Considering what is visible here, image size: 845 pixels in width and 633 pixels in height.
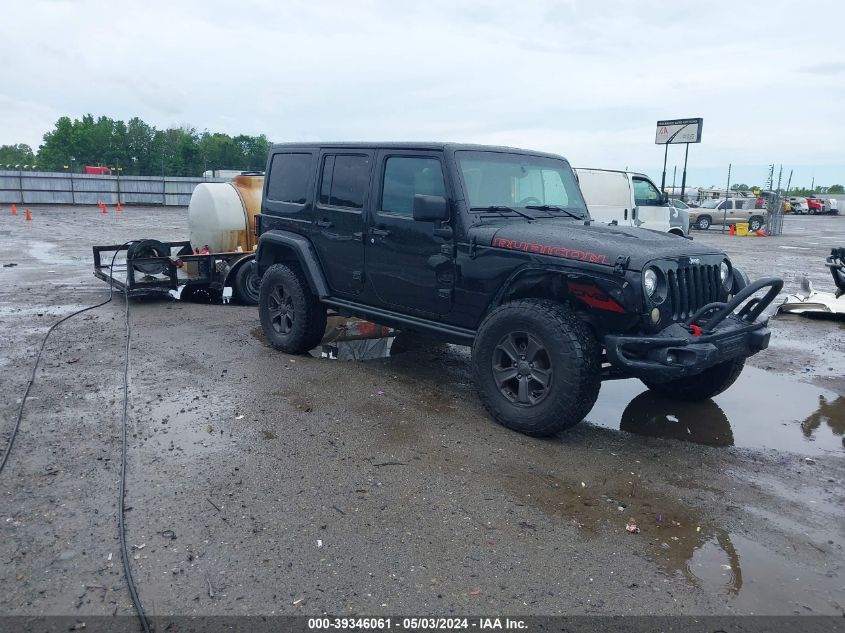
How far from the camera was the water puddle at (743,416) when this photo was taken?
536cm

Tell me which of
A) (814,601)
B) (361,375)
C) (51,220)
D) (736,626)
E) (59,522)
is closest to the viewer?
(736,626)

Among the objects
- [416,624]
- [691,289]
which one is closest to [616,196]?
[691,289]

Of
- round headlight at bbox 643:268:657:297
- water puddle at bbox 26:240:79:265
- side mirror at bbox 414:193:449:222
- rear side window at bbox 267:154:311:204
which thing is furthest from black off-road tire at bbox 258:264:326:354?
water puddle at bbox 26:240:79:265

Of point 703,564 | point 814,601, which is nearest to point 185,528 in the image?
point 703,564

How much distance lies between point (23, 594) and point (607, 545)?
2.86 metres

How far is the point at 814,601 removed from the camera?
3.20 metres

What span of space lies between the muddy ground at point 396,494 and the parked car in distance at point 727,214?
2873 cm

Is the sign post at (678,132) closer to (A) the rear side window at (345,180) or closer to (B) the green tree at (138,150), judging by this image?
(A) the rear side window at (345,180)

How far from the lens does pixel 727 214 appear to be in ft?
111

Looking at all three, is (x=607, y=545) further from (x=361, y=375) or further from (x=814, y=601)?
(x=361, y=375)

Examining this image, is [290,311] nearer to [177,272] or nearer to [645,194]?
[177,272]

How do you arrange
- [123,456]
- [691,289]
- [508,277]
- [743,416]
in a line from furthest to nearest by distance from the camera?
[743,416] < [508,277] < [691,289] < [123,456]

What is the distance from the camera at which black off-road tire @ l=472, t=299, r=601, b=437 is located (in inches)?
186

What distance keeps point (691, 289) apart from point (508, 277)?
1.35 meters
